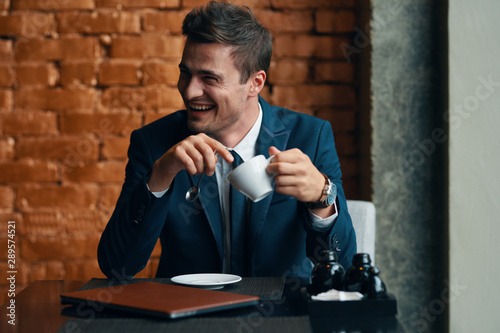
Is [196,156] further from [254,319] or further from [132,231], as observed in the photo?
[254,319]

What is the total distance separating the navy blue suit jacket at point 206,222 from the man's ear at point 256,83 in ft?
0.16

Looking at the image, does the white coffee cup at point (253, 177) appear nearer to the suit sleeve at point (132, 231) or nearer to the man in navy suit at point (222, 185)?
the man in navy suit at point (222, 185)

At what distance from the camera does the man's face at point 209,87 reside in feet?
4.63

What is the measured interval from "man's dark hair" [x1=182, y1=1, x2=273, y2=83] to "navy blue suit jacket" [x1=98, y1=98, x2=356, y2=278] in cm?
14

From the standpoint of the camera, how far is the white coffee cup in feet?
3.25

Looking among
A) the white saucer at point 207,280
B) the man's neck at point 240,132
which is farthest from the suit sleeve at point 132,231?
the man's neck at point 240,132

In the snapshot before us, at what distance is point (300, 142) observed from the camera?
1462 millimetres

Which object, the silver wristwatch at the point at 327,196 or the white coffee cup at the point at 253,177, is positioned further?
the silver wristwatch at the point at 327,196

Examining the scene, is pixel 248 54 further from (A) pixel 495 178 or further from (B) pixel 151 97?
(A) pixel 495 178

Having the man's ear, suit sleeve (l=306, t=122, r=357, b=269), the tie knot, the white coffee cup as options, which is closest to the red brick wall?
the man's ear

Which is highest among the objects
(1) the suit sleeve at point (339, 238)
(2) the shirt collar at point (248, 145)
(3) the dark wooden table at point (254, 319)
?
(2) the shirt collar at point (248, 145)

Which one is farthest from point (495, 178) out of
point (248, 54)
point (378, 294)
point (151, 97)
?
point (151, 97)

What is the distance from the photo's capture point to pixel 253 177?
1.00 m

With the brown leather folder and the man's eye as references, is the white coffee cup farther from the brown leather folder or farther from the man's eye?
the man's eye
